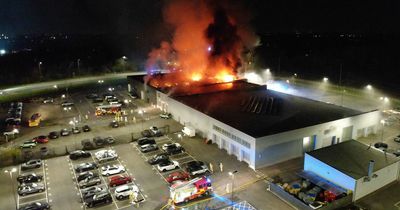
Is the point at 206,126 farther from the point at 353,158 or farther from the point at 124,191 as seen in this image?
the point at 353,158

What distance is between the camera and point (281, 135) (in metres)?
26.1

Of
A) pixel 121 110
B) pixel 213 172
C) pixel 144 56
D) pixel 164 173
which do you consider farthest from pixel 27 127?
pixel 144 56

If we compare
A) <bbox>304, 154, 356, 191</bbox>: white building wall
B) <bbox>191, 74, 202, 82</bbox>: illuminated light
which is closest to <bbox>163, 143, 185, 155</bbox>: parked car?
<bbox>304, 154, 356, 191</bbox>: white building wall

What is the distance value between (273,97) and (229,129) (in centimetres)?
1291

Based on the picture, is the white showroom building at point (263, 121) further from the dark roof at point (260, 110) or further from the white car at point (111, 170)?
the white car at point (111, 170)

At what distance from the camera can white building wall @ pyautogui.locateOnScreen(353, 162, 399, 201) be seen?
2122 cm

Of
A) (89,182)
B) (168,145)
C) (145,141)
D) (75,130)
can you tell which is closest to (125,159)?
(145,141)

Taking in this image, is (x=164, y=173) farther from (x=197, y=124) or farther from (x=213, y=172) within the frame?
(x=197, y=124)

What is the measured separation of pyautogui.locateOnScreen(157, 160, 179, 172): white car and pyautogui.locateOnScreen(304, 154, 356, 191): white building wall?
423 inches

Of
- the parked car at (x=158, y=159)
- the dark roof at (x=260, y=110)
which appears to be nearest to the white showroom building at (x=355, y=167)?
the dark roof at (x=260, y=110)

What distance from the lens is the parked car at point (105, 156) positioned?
89.9 ft

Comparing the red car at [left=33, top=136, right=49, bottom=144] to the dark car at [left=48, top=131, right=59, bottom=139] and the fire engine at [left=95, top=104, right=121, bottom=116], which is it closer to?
the dark car at [left=48, top=131, right=59, bottom=139]

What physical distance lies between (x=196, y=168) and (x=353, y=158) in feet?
40.8

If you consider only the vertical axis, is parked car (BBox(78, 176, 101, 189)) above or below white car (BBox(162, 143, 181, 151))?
below
